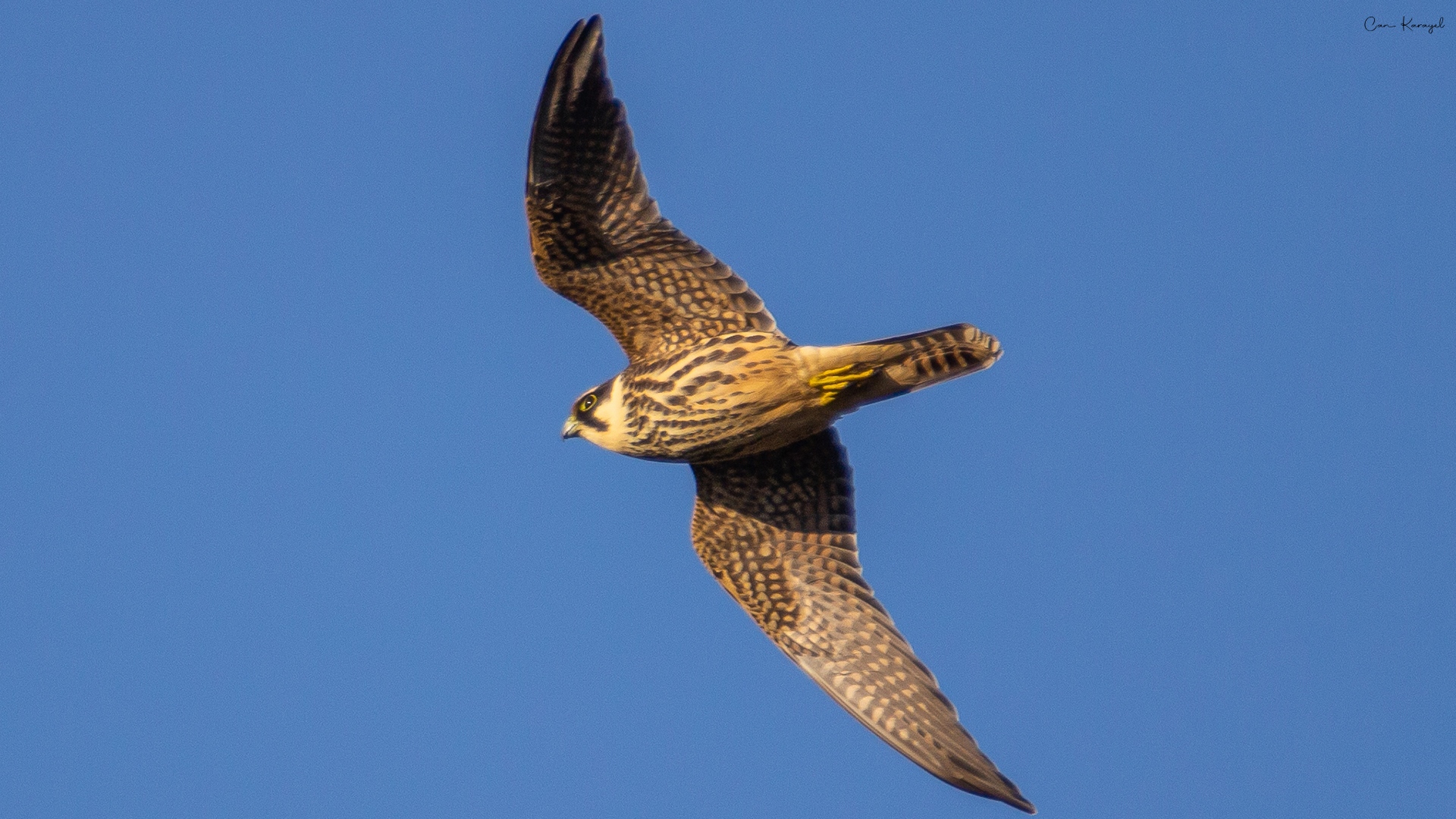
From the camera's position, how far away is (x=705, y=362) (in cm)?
854

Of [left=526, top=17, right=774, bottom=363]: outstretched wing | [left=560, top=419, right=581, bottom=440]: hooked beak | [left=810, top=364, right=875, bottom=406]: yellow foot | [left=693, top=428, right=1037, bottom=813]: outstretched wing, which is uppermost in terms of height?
[left=526, top=17, right=774, bottom=363]: outstretched wing

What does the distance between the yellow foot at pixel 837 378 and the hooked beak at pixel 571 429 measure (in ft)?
4.74

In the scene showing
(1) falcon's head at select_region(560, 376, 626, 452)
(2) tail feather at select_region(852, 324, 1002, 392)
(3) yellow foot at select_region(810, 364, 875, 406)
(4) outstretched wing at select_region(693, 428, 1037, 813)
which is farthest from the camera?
(4) outstretched wing at select_region(693, 428, 1037, 813)

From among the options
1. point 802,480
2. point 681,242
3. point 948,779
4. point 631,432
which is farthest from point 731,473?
point 948,779

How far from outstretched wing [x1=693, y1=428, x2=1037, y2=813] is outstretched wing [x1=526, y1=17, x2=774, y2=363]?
114 centimetres

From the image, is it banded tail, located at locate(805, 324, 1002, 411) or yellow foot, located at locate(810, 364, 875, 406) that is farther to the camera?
yellow foot, located at locate(810, 364, 875, 406)

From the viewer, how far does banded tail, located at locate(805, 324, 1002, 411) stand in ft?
26.8

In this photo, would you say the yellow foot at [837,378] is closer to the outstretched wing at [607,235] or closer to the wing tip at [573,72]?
the outstretched wing at [607,235]

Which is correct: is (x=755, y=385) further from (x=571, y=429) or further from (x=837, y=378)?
(x=571, y=429)

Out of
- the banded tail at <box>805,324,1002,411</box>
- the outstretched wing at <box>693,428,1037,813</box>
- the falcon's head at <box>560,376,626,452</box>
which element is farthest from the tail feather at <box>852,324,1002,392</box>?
the falcon's head at <box>560,376,626,452</box>

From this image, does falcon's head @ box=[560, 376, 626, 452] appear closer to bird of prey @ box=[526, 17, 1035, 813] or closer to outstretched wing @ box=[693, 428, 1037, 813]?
bird of prey @ box=[526, 17, 1035, 813]

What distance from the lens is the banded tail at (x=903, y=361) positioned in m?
8.16

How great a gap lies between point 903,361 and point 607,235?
5.83 feet

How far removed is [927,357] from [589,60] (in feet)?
7.85
